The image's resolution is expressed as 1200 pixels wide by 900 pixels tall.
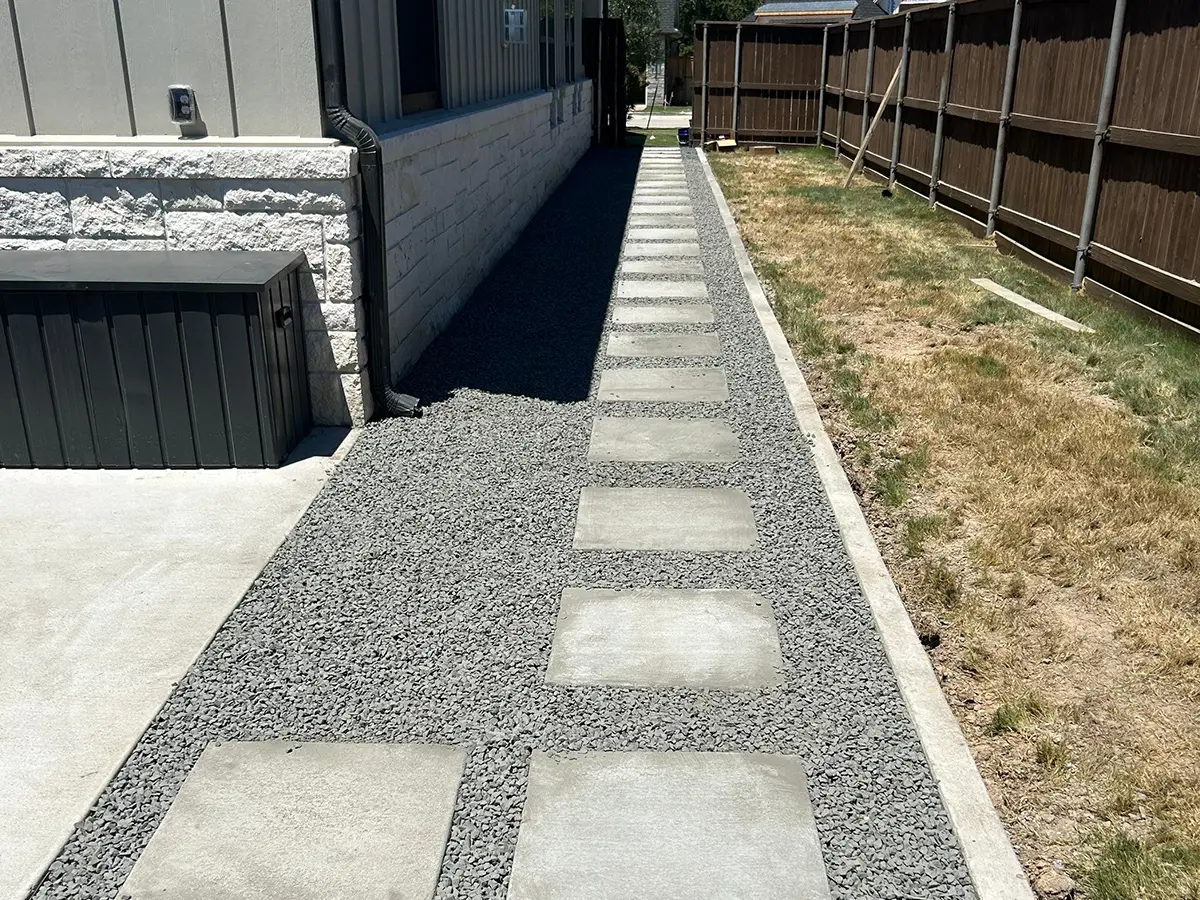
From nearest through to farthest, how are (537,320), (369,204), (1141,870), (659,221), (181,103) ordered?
(1141,870), (181,103), (369,204), (537,320), (659,221)

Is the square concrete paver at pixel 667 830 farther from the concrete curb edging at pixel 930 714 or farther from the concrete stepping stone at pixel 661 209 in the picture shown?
the concrete stepping stone at pixel 661 209

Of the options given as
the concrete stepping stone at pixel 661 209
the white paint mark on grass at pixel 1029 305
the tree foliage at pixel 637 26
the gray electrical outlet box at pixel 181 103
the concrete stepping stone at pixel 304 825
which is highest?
the tree foliage at pixel 637 26

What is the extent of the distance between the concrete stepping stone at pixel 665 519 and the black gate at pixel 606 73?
18530 mm

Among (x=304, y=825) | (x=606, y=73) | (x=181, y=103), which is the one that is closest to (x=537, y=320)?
(x=181, y=103)

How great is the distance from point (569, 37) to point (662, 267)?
9.78 meters

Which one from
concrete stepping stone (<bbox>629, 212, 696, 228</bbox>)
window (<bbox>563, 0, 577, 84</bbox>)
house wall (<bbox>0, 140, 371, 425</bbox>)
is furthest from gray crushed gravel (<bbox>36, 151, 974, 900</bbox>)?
window (<bbox>563, 0, 577, 84</bbox>)

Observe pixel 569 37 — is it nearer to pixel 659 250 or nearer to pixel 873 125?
pixel 873 125

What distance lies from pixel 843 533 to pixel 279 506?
8.34 feet

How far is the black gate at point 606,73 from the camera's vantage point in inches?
853

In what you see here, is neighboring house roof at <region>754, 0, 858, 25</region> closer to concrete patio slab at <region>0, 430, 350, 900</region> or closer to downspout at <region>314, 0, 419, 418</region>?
downspout at <region>314, 0, 419, 418</region>

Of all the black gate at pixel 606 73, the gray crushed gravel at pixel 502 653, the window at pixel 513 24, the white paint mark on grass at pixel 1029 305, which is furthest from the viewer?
the black gate at pixel 606 73

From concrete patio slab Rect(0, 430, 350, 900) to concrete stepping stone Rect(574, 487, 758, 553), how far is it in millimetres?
1347

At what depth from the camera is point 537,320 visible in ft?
26.5

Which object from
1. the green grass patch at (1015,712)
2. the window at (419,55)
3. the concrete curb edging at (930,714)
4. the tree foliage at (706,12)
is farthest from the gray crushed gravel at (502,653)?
the tree foliage at (706,12)
